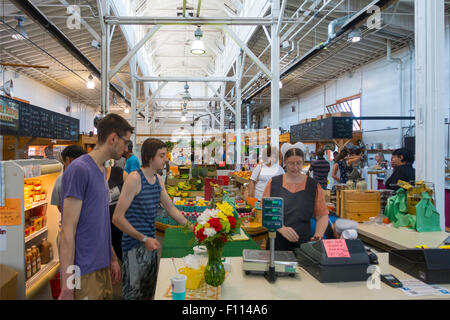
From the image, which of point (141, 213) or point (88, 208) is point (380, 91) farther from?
point (88, 208)

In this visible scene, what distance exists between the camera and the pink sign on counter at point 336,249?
1.87 m

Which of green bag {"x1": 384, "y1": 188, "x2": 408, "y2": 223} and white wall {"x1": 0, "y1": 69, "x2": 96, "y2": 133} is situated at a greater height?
white wall {"x1": 0, "y1": 69, "x2": 96, "y2": 133}

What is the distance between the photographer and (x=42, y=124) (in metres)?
8.19

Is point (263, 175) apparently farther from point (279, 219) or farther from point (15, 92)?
point (15, 92)

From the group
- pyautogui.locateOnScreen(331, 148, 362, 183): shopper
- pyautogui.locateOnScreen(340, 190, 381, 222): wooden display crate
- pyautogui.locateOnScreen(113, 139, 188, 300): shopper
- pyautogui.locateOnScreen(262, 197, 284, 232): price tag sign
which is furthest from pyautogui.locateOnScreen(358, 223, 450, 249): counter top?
pyautogui.locateOnScreen(331, 148, 362, 183): shopper

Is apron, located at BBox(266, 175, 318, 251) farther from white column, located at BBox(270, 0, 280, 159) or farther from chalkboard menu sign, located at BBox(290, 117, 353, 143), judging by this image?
chalkboard menu sign, located at BBox(290, 117, 353, 143)

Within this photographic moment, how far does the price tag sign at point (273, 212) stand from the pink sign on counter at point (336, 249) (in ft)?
1.23

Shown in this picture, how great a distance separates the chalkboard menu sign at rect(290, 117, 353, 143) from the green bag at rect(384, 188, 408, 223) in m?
6.68

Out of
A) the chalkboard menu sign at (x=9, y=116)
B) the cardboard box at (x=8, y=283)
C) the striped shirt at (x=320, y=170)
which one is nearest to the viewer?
the cardboard box at (x=8, y=283)

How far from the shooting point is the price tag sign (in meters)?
1.77

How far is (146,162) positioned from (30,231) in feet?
7.72

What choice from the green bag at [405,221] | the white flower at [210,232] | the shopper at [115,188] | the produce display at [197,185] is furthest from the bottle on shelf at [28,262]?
the green bag at [405,221]

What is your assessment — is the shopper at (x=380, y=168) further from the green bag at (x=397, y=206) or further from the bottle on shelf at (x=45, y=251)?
the bottle on shelf at (x=45, y=251)

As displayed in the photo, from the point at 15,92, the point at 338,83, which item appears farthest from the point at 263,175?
the point at 15,92
